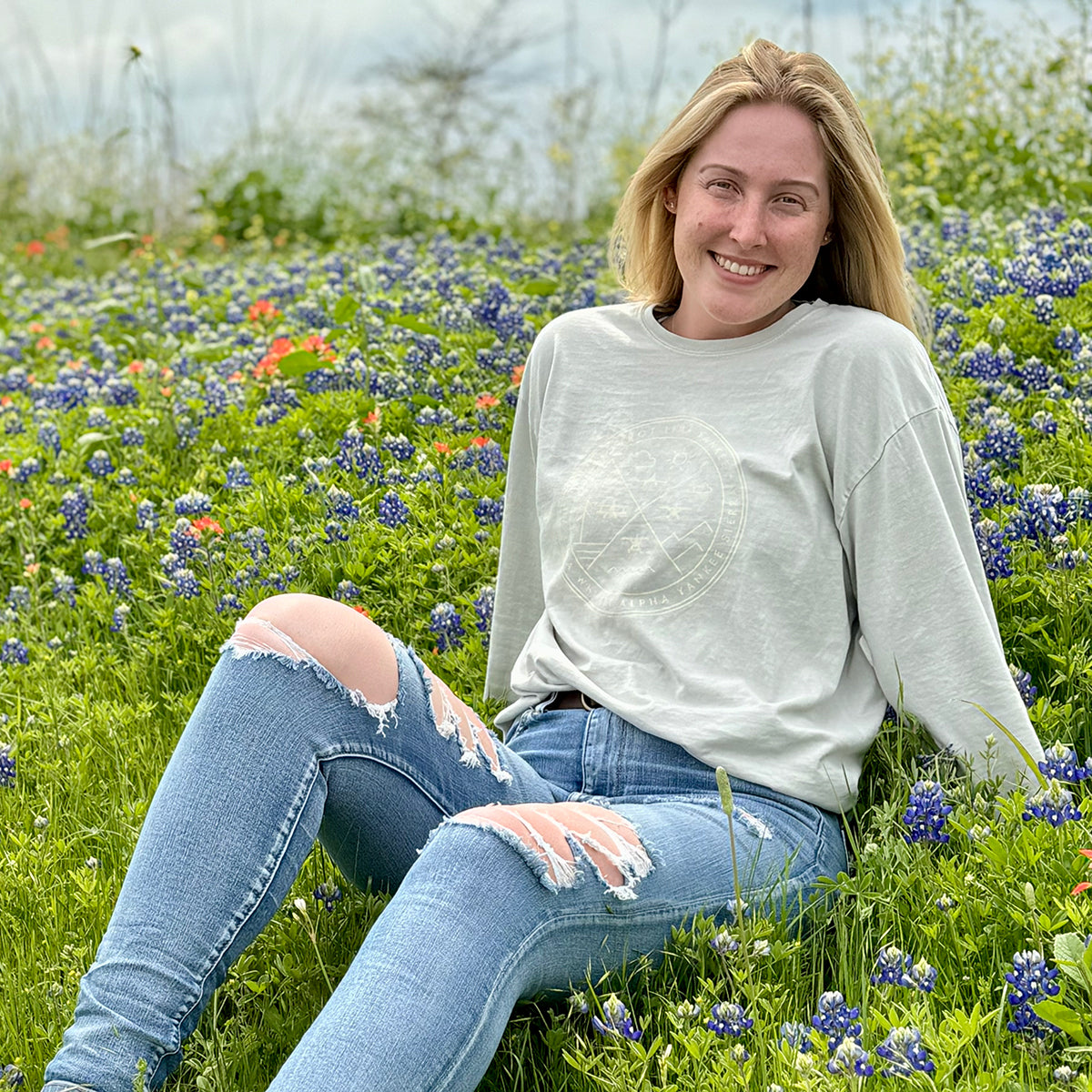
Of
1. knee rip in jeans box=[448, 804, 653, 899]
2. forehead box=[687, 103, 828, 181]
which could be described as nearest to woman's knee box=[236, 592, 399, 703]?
knee rip in jeans box=[448, 804, 653, 899]

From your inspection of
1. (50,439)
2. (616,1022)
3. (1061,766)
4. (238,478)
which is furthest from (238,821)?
(50,439)

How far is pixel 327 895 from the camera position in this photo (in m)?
2.93

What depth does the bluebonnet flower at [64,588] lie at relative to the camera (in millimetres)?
4621

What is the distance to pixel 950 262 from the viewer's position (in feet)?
18.2

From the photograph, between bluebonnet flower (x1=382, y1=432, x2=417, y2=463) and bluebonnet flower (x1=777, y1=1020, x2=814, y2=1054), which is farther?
bluebonnet flower (x1=382, y1=432, x2=417, y2=463)

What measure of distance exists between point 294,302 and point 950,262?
10.8 ft

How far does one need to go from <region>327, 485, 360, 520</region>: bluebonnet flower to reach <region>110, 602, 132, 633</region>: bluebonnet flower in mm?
742

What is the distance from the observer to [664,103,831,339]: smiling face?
2.96 meters

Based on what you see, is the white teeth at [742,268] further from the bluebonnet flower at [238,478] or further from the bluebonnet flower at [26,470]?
the bluebonnet flower at [26,470]

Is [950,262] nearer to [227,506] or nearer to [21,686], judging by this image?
[227,506]

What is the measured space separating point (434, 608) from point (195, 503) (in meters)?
1.19

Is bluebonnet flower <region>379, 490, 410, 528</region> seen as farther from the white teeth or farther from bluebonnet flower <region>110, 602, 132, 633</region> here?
the white teeth

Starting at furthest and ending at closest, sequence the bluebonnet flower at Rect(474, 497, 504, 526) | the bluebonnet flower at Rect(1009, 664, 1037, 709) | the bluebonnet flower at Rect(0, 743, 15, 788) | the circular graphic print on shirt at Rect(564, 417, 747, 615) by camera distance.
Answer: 1. the bluebonnet flower at Rect(474, 497, 504, 526)
2. the bluebonnet flower at Rect(0, 743, 15, 788)
3. the bluebonnet flower at Rect(1009, 664, 1037, 709)
4. the circular graphic print on shirt at Rect(564, 417, 747, 615)

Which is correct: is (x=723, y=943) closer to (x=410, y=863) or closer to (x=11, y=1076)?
(x=410, y=863)
